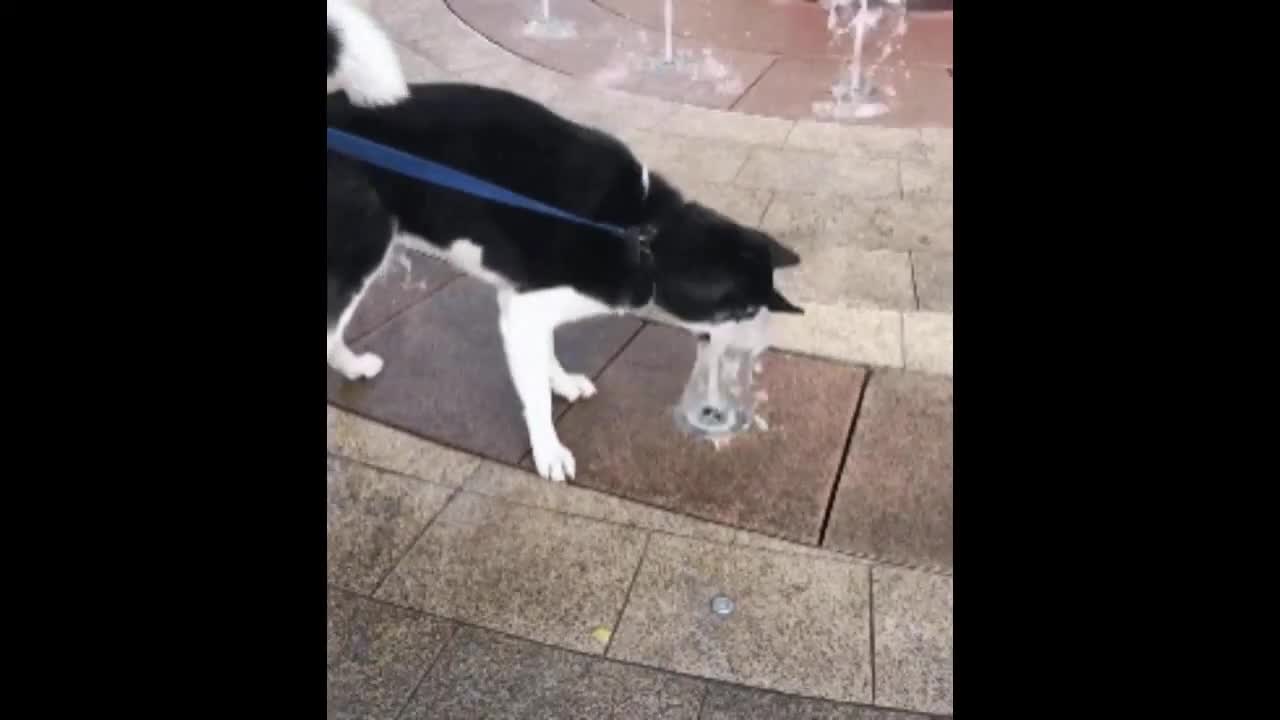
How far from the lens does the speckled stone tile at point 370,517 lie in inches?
112

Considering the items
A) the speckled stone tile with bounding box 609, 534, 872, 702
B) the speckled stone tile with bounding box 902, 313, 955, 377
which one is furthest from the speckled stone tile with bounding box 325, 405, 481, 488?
the speckled stone tile with bounding box 902, 313, 955, 377

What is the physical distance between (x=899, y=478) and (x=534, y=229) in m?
1.29

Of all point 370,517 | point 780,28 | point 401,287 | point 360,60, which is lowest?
point 370,517

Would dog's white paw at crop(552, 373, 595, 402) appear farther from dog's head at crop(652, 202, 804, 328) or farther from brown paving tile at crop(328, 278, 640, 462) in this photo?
dog's head at crop(652, 202, 804, 328)

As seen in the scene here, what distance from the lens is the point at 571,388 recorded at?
347cm

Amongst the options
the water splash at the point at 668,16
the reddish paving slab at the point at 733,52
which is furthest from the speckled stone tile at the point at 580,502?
the water splash at the point at 668,16

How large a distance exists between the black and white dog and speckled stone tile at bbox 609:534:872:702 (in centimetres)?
54

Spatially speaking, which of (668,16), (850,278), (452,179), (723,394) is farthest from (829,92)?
(452,179)

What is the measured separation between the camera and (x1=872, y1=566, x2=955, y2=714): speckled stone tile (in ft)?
8.13

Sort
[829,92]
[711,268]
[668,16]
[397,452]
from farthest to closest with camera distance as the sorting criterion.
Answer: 1. [668,16]
2. [829,92]
3. [397,452]
4. [711,268]

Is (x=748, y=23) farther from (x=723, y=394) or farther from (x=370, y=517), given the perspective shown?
(x=370, y=517)

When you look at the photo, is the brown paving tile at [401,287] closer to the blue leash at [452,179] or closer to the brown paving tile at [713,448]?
the brown paving tile at [713,448]

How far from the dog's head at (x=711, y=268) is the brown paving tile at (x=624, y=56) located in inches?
100
